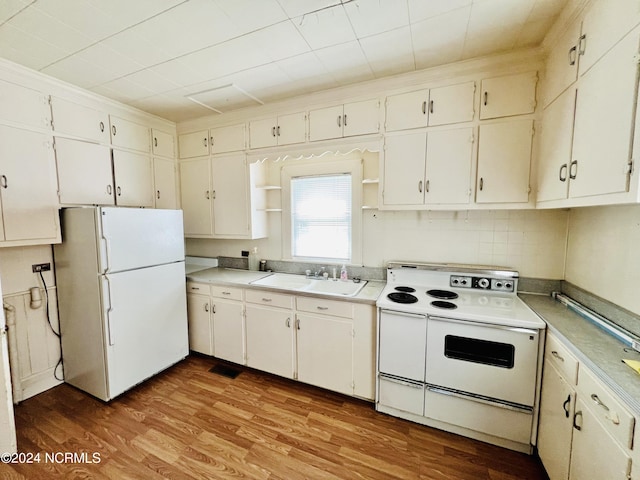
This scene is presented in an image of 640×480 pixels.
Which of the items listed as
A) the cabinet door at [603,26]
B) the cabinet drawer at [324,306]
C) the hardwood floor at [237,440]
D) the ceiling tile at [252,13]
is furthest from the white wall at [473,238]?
the ceiling tile at [252,13]

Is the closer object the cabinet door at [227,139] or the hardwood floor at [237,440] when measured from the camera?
the hardwood floor at [237,440]

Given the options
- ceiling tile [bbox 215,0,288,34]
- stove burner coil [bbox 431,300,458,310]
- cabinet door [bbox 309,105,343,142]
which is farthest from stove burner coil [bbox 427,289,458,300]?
ceiling tile [bbox 215,0,288,34]

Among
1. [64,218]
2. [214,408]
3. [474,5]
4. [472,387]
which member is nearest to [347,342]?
[472,387]

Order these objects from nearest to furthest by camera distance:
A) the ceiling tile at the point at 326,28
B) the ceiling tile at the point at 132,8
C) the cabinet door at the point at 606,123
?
the cabinet door at the point at 606,123 < the ceiling tile at the point at 132,8 < the ceiling tile at the point at 326,28

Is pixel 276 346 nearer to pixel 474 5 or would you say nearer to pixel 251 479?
pixel 251 479

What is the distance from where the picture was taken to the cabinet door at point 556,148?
148 centimetres

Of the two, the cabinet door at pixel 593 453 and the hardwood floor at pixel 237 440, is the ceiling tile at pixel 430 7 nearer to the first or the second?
the cabinet door at pixel 593 453

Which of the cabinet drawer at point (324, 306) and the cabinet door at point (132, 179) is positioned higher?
the cabinet door at point (132, 179)

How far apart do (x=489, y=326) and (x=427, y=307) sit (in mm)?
380

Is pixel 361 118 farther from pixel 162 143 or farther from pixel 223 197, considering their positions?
pixel 162 143

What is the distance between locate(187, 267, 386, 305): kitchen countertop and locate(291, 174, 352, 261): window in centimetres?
46

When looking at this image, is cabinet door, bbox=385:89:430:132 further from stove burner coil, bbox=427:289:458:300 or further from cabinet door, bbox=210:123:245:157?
cabinet door, bbox=210:123:245:157

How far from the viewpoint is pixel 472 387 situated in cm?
177

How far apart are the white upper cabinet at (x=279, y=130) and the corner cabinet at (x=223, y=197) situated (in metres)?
0.26
